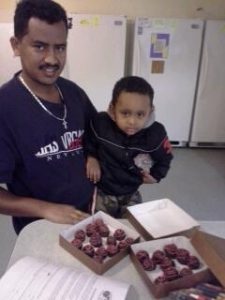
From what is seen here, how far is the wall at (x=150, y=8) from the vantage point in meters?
3.83

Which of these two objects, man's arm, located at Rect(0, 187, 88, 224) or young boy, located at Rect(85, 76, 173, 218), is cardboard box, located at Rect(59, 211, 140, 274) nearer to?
man's arm, located at Rect(0, 187, 88, 224)

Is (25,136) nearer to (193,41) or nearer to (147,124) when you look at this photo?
(147,124)

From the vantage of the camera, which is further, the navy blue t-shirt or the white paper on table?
the navy blue t-shirt

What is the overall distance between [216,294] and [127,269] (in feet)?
0.77

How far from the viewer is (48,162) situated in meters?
1.03

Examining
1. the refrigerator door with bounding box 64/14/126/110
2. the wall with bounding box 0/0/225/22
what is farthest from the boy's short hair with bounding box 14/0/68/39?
the wall with bounding box 0/0/225/22

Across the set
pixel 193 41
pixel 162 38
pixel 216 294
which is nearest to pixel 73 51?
pixel 162 38

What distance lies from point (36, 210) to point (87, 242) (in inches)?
8.0

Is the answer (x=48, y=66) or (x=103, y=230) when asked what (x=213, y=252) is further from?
(x=48, y=66)

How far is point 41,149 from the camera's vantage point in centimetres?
101

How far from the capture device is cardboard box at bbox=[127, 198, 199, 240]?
965 mm

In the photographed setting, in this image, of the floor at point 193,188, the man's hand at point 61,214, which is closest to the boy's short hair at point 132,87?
the man's hand at point 61,214

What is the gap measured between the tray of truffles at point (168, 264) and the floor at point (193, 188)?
4.61 ft

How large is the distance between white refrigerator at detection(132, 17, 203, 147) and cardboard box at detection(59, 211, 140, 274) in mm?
2910
